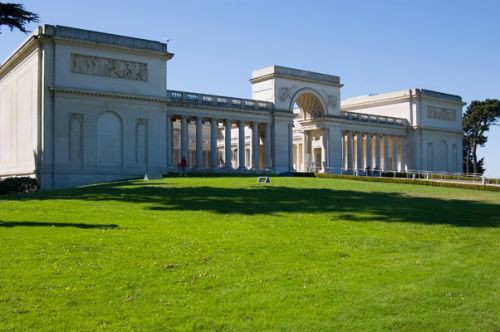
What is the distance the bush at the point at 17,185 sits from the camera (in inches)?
1682

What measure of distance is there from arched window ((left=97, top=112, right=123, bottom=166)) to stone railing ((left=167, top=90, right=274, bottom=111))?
6.45m

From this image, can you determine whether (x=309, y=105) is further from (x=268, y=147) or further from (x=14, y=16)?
(x=14, y=16)

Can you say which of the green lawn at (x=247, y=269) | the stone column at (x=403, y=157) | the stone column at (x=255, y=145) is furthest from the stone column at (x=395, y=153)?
the green lawn at (x=247, y=269)

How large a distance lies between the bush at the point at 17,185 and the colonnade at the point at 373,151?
145 ft

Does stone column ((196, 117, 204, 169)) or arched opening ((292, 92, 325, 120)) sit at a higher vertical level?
arched opening ((292, 92, 325, 120))

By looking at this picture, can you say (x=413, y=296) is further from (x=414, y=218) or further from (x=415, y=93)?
(x=415, y=93)

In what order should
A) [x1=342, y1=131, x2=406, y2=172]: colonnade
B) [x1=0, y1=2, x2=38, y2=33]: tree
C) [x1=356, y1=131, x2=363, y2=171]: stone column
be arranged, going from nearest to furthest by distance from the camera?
1. [x1=0, y1=2, x2=38, y2=33]: tree
2. [x1=342, y1=131, x2=406, y2=172]: colonnade
3. [x1=356, y1=131, x2=363, y2=171]: stone column

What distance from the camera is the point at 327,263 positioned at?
16047 mm

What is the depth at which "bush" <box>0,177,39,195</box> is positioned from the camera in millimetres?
42719

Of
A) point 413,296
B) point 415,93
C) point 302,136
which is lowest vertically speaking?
point 413,296

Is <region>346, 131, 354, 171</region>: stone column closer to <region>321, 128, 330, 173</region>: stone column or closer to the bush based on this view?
<region>321, 128, 330, 173</region>: stone column

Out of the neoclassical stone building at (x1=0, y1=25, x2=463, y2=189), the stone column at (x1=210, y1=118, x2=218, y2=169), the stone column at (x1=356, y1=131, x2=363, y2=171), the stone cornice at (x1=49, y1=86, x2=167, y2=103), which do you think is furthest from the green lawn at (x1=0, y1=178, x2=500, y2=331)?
the stone column at (x1=356, y1=131, x2=363, y2=171)

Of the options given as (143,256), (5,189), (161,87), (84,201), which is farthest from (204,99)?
(143,256)

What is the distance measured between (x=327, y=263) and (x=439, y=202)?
1773 cm
